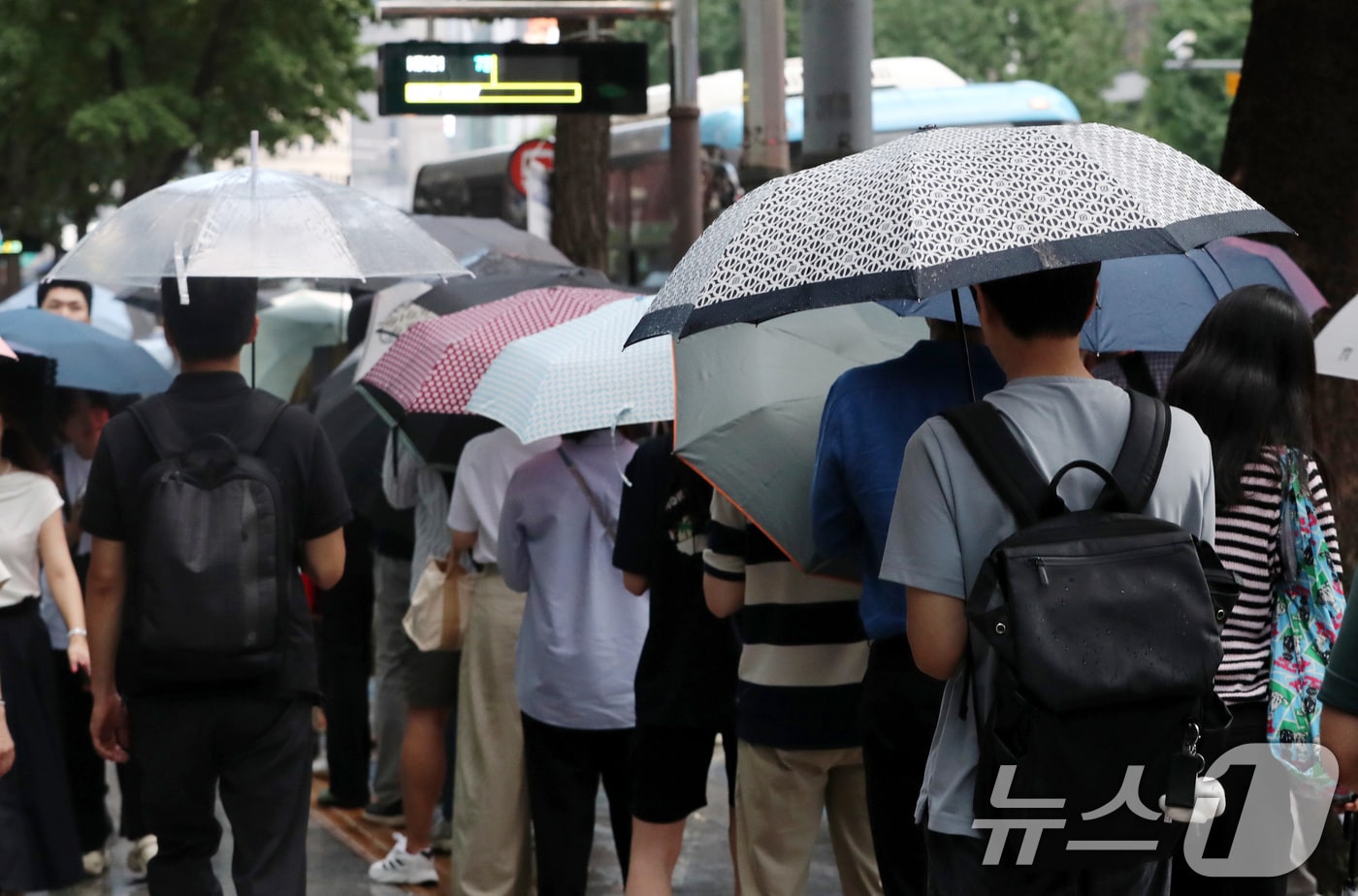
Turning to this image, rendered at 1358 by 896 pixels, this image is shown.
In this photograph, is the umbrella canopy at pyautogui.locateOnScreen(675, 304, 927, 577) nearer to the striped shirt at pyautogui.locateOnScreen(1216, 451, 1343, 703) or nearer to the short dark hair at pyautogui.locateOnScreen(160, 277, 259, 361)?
the striped shirt at pyautogui.locateOnScreen(1216, 451, 1343, 703)

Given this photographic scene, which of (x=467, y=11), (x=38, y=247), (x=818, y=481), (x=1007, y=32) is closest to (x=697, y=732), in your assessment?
(x=818, y=481)

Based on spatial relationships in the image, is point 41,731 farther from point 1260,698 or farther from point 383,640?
point 1260,698

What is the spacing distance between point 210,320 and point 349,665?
10.8 ft

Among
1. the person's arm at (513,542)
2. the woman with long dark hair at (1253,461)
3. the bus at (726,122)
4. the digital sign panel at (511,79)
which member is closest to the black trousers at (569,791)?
the person's arm at (513,542)

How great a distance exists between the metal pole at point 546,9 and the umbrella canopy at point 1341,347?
620cm

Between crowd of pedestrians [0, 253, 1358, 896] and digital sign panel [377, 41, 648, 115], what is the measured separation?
3.37 meters

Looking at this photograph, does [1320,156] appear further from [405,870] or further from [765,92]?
[405,870]

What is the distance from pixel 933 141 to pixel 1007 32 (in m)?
40.9

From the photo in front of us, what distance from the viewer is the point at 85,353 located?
21.9 ft

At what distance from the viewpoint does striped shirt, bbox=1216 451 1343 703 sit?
158 inches

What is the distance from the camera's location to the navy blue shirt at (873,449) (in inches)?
141

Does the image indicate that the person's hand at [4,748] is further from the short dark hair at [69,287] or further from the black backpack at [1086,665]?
the short dark hair at [69,287]

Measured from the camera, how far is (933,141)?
324 cm

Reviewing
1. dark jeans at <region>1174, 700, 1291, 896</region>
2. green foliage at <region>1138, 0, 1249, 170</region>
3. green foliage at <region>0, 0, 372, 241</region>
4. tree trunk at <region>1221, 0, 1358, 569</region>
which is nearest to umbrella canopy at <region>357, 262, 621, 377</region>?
tree trunk at <region>1221, 0, 1358, 569</region>
